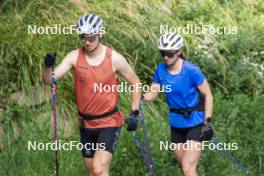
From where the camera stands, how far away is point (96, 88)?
7.99 metres

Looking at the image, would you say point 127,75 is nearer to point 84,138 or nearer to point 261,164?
point 84,138

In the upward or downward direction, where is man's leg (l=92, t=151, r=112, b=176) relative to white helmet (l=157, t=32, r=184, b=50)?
downward

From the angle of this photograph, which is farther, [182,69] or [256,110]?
[256,110]

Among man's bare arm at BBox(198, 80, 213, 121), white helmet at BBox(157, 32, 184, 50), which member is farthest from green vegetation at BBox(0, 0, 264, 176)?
white helmet at BBox(157, 32, 184, 50)

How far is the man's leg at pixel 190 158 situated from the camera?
329 inches

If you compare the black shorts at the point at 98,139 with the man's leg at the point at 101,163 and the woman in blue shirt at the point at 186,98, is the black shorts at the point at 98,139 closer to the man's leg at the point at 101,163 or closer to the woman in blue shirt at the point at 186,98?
the man's leg at the point at 101,163

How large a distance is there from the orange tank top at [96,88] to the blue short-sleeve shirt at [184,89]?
68cm

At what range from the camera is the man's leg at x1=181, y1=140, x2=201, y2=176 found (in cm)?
835

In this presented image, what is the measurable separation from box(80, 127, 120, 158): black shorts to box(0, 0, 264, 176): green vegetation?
1.18 m

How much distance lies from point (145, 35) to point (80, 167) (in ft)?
10.1

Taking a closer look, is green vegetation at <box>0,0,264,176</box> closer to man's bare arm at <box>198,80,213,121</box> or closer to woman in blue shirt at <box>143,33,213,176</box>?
woman in blue shirt at <box>143,33,213,176</box>

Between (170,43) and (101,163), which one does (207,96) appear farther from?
(101,163)

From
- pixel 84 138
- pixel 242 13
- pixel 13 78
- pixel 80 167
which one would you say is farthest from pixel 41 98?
pixel 242 13

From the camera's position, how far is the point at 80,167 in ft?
31.4
